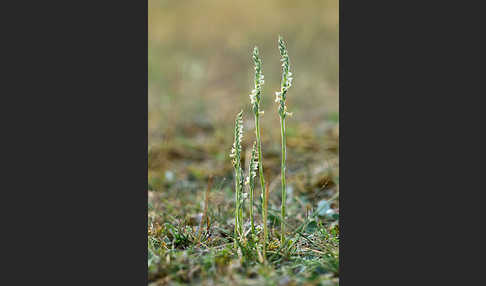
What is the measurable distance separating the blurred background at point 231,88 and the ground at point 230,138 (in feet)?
0.07

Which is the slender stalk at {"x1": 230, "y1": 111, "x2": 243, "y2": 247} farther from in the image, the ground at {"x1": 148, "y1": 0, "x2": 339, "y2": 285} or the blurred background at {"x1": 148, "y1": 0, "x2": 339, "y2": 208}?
the blurred background at {"x1": 148, "y1": 0, "x2": 339, "y2": 208}

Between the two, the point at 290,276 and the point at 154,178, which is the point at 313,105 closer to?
the point at 154,178

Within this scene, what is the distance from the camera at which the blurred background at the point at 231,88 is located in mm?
4891

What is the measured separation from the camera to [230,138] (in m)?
5.81

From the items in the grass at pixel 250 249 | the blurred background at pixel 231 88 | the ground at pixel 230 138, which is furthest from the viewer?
the blurred background at pixel 231 88

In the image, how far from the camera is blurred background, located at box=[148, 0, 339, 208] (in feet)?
16.0

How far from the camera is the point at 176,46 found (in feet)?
28.6

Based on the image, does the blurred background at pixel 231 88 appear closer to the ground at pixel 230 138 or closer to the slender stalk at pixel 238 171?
the ground at pixel 230 138

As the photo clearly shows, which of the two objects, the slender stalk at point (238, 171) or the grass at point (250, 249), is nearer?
the grass at point (250, 249)

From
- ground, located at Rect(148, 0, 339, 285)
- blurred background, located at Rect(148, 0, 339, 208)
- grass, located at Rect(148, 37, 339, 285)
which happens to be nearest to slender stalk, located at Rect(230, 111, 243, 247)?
grass, located at Rect(148, 37, 339, 285)

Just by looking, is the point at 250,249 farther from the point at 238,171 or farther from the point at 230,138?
the point at 230,138

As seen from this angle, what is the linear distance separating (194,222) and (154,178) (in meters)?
1.35

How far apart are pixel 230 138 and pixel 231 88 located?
2074mm

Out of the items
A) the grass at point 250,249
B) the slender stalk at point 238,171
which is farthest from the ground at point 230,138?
the slender stalk at point 238,171
